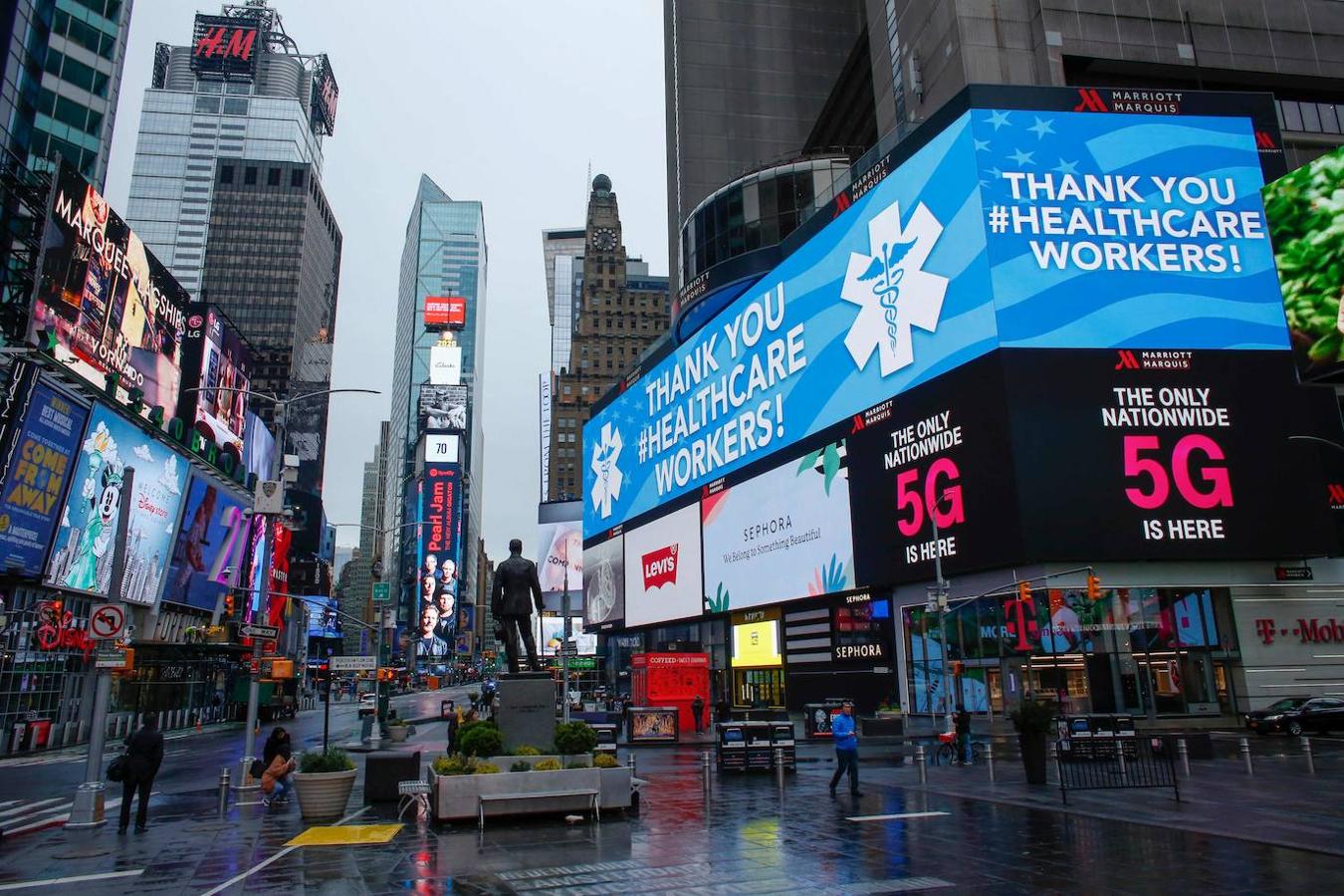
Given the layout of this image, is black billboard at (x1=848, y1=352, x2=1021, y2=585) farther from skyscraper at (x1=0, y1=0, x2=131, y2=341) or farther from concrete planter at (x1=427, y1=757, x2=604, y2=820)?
skyscraper at (x1=0, y1=0, x2=131, y2=341)

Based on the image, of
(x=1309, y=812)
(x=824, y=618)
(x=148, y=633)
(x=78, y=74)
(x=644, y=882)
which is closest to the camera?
(x=644, y=882)

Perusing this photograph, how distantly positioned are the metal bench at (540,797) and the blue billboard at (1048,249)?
2706cm

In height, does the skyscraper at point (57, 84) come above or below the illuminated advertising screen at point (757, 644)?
above

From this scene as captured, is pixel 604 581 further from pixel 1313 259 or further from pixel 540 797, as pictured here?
pixel 540 797

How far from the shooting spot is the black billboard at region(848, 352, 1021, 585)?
35.7 metres

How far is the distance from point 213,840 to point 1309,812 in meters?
18.1

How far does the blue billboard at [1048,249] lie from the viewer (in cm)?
3706

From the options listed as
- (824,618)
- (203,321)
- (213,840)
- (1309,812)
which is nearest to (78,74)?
(203,321)

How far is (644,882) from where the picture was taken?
424 inches

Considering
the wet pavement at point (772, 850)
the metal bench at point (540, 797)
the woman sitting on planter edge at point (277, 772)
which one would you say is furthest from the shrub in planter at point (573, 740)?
the woman sitting on planter edge at point (277, 772)

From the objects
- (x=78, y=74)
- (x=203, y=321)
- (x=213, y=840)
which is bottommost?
(x=213, y=840)

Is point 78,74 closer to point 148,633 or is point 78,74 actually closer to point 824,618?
point 148,633

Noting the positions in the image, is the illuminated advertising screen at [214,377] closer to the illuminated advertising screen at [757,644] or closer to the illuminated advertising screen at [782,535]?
the illuminated advertising screen at [782,535]

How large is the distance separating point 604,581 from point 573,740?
6563cm
